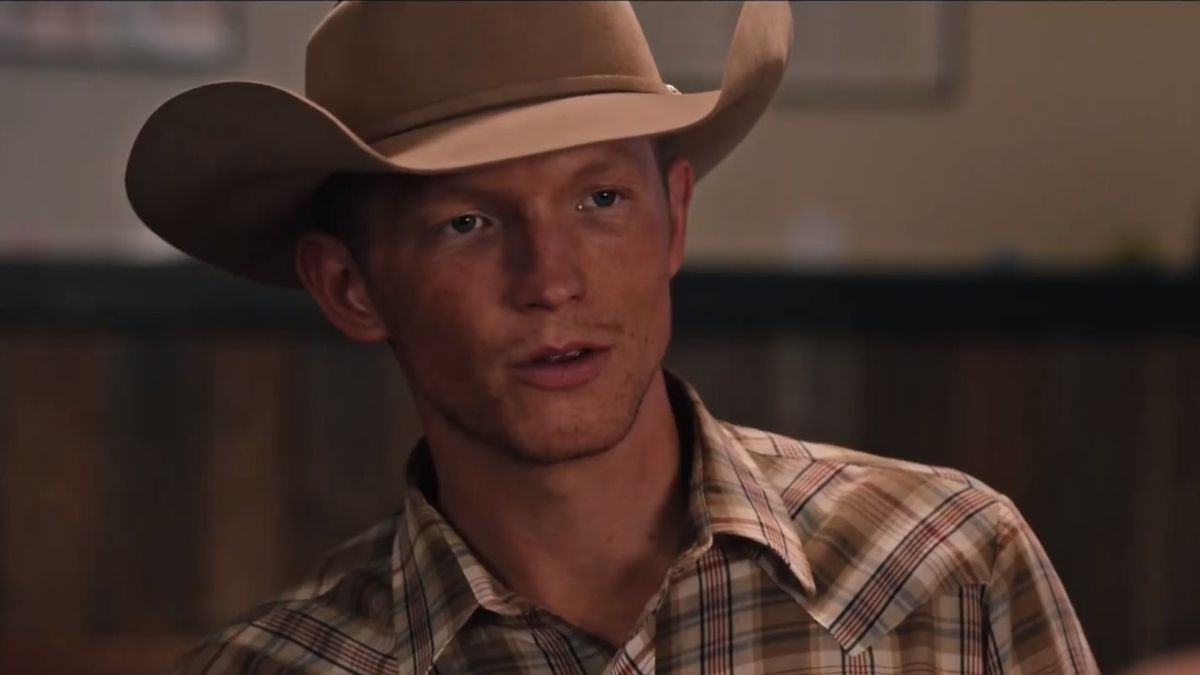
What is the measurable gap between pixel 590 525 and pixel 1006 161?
176cm

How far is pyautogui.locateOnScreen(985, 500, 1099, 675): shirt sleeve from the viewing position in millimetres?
1316

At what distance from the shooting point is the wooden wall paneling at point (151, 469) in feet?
8.76

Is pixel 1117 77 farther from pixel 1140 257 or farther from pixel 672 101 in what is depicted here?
pixel 672 101

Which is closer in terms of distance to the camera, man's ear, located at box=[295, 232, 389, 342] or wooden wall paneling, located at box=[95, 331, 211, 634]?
man's ear, located at box=[295, 232, 389, 342]

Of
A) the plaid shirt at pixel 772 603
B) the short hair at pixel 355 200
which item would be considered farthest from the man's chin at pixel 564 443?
the short hair at pixel 355 200

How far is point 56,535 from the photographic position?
8.77 ft

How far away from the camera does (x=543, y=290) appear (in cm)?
125

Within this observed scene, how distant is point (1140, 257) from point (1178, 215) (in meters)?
0.16

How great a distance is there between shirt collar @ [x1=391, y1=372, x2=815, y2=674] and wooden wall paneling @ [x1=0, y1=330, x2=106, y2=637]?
1.37m

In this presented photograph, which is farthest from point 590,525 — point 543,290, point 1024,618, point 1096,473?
point 1096,473

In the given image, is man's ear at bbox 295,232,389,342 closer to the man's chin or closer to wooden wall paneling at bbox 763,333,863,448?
the man's chin

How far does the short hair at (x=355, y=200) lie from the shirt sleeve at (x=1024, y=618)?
14.9 inches

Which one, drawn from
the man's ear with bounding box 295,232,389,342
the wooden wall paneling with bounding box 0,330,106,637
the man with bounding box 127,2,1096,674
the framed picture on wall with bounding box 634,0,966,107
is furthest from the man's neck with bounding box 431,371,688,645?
the framed picture on wall with bounding box 634,0,966,107

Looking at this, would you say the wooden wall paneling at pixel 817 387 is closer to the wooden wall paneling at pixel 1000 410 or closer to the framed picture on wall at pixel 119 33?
the wooden wall paneling at pixel 1000 410
